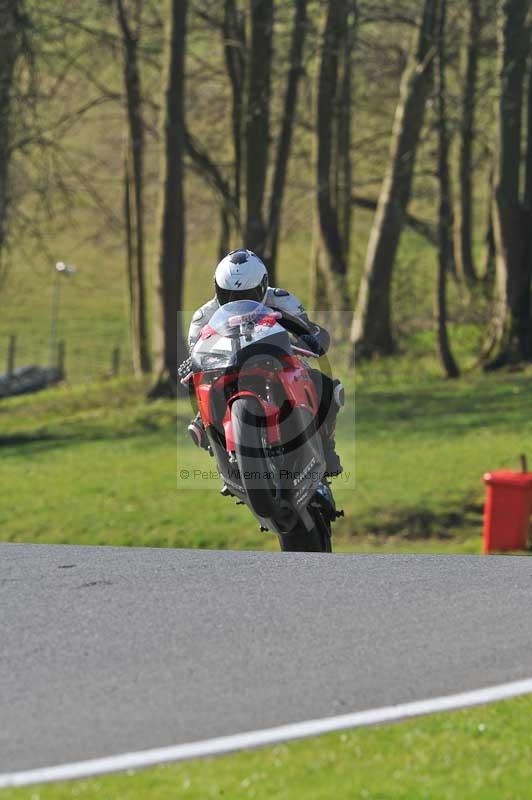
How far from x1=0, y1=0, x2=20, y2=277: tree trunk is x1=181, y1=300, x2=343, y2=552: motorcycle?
1801 centimetres

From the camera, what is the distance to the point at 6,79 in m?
26.3

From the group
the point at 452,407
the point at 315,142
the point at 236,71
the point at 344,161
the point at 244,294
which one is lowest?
the point at 452,407

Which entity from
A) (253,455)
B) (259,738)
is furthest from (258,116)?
(259,738)

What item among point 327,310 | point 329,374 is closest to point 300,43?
point 327,310

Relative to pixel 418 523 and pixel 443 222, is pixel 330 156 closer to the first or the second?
pixel 443 222

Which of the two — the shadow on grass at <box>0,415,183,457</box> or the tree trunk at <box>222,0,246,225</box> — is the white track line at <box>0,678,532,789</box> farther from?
the tree trunk at <box>222,0,246,225</box>

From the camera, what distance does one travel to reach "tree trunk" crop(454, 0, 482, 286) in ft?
103

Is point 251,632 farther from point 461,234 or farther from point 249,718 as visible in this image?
point 461,234

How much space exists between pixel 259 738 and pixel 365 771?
516 millimetres

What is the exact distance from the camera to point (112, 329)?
242 feet

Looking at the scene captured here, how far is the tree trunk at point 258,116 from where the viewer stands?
2895 cm

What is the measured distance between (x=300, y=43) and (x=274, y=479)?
23.5 metres

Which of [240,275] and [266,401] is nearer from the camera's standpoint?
[266,401]

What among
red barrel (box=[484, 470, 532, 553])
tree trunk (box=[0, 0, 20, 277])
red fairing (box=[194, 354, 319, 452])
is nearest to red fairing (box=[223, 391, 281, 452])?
red fairing (box=[194, 354, 319, 452])
